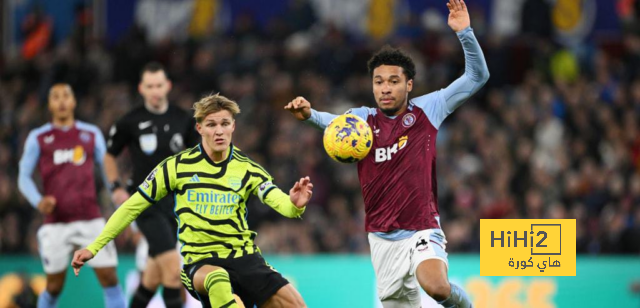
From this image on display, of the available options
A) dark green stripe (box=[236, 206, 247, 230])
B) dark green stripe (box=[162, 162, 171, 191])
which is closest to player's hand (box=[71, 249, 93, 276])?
dark green stripe (box=[162, 162, 171, 191])

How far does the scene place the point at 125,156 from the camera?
14.3m

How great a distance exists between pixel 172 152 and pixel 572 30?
9428 millimetres

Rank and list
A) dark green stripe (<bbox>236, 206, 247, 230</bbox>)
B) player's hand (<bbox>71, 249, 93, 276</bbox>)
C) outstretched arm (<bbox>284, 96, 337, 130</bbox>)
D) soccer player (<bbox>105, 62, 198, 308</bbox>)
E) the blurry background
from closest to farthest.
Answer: player's hand (<bbox>71, 249, 93, 276</bbox>) → dark green stripe (<bbox>236, 206, 247, 230</bbox>) → outstretched arm (<bbox>284, 96, 337, 130</bbox>) → soccer player (<bbox>105, 62, 198, 308</bbox>) → the blurry background

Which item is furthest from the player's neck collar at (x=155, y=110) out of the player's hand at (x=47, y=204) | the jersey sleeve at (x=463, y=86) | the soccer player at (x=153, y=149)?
the jersey sleeve at (x=463, y=86)

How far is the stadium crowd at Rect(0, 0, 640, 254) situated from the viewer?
12.7 m

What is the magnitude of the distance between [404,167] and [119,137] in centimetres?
302

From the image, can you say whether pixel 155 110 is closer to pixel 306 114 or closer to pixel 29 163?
pixel 29 163

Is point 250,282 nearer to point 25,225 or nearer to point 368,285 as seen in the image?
point 368,285

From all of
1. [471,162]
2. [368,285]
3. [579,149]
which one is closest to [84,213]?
[368,285]

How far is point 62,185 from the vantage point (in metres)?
9.05

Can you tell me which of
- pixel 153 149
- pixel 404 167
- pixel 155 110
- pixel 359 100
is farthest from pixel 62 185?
pixel 359 100

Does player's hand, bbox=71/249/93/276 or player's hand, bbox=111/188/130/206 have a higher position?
player's hand, bbox=111/188/130/206

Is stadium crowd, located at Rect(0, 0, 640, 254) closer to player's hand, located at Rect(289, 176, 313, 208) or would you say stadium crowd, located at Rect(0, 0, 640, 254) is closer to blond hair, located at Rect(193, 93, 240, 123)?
blond hair, located at Rect(193, 93, 240, 123)

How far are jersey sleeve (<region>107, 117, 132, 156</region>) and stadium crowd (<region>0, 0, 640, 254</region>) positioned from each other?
4.47m
